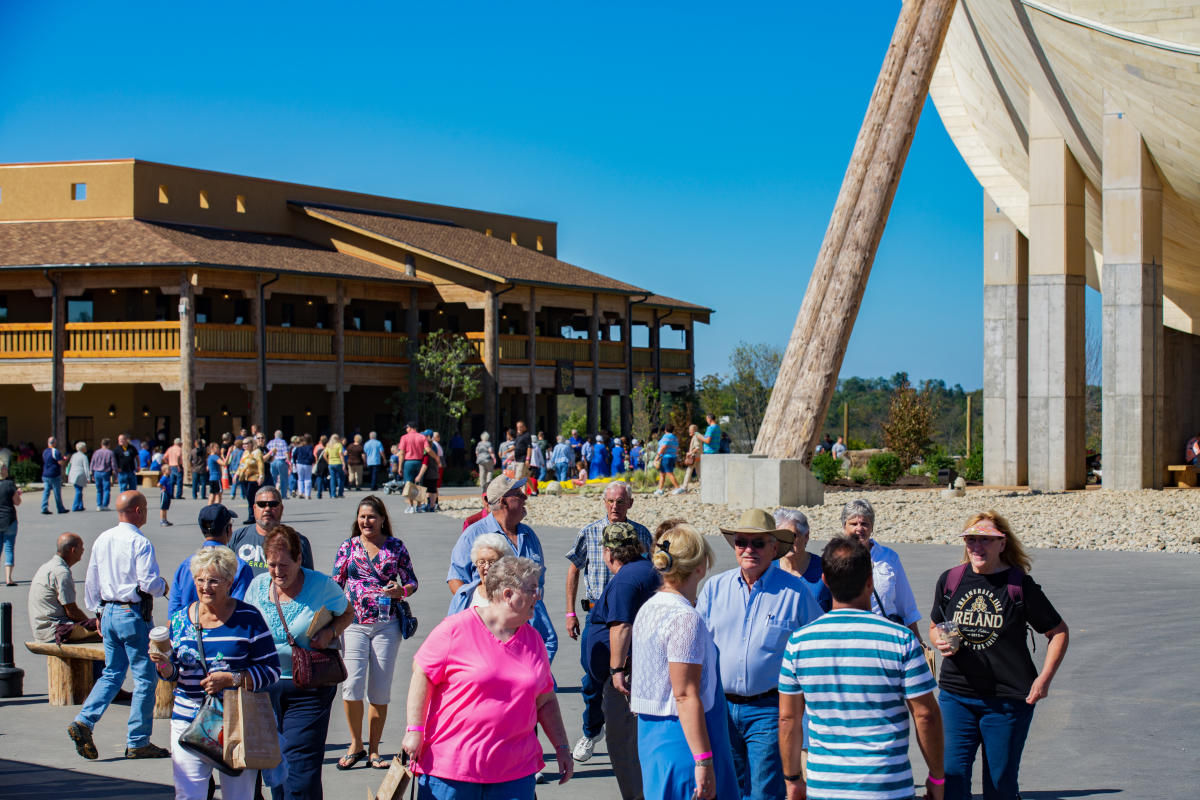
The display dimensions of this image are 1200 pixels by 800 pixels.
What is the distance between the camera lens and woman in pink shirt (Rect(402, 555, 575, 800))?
473 cm

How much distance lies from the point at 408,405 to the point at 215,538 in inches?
1302

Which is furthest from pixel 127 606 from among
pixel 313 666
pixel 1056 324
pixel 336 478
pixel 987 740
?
pixel 336 478

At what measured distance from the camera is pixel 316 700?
6.25 metres

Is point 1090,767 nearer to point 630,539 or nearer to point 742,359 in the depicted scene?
point 630,539

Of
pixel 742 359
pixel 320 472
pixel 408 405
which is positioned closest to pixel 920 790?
pixel 320 472

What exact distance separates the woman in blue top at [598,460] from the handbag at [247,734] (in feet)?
97.3

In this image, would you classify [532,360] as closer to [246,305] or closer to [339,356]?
[339,356]

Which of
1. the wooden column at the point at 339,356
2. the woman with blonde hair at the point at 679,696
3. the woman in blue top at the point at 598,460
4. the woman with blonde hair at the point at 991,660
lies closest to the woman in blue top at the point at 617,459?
the woman in blue top at the point at 598,460

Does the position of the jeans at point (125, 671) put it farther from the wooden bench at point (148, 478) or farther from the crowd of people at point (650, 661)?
the wooden bench at point (148, 478)

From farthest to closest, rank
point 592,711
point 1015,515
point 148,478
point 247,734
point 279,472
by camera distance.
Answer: point 148,478
point 279,472
point 1015,515
point 592,711
point 247,734

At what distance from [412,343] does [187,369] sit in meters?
8.17

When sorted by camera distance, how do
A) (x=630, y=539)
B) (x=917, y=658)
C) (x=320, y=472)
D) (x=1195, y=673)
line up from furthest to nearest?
1. (x=320, y=472)
2. (x=1195, y=673)
3. (x=630, y=539)
4. (x=917, y=658)

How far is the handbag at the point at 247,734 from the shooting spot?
5508 millimetres

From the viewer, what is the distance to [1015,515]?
2083cm
